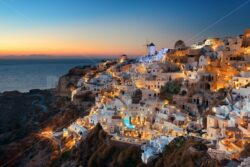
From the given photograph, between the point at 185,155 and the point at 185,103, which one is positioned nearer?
the point at 185,155

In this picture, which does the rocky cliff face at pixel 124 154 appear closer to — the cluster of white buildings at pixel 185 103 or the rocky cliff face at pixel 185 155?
the rocky cliff face at pixel 185 155

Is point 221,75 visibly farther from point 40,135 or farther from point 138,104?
point 40,135

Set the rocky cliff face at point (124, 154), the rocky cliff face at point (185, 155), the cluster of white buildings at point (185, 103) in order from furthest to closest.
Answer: the cluster of white buildings at point (185, 103) < the rocky cliff face at point (124, 154) < the rocky cliff face at point (185, 155)

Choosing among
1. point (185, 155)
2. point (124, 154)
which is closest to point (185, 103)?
point (124, 154)

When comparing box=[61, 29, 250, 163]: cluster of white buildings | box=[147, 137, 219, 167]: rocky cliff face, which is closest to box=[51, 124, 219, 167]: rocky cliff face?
box=[147, 137, 219, 167]: rocky cliff face

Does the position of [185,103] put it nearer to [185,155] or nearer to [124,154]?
[124,154]

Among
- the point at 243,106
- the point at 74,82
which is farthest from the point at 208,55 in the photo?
the point at 74,82

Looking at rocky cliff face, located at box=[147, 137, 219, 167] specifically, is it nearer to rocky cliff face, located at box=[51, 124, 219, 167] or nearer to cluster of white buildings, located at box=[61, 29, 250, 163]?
rocky cliff face, located at box=[51, 124, 219, 167]

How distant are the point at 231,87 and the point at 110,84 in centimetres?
1382

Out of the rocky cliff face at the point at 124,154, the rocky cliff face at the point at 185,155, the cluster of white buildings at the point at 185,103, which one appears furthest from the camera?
the cluster of white buildings at the point at 185,103

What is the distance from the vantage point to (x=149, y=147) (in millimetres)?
16438

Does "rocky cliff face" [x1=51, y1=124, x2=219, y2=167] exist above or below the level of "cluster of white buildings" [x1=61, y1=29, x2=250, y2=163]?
below

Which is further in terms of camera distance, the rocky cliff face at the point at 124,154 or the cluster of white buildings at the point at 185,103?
the cluster of white buildings at the point at 185,103

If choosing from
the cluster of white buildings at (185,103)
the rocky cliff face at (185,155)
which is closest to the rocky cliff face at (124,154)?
the rocky cliff face at (185,155)
